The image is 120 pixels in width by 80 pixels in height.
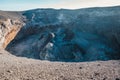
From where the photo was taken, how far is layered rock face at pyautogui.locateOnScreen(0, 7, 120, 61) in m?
53.8

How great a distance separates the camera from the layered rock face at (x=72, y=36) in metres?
53.8

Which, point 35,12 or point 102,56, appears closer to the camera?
point 102,56

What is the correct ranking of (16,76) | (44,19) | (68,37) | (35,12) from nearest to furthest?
(16,76) → (68,37) → (44,19) → (35,12)

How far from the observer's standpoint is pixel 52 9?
A: 77.5 metres

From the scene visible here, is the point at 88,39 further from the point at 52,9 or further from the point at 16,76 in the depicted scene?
the point at 16,76

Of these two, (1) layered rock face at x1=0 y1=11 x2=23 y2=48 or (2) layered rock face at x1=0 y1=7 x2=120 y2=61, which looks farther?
(1) layered rock face at x1=0 y1=11 x2=23 y2=48

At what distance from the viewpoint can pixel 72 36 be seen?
59.2 metres

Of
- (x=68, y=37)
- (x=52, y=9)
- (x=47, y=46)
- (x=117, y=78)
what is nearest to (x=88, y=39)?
(x=68, y=37)

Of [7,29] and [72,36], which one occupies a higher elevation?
[7,29]

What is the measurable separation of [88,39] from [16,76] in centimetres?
3273

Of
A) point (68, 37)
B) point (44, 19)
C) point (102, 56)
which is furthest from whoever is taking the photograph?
point (44, 19)

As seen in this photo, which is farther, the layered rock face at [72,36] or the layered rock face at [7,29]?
the layered rock face at [7,29]

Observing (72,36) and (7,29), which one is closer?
(72,36)

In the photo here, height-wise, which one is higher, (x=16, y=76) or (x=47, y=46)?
(x=16, y=76)
